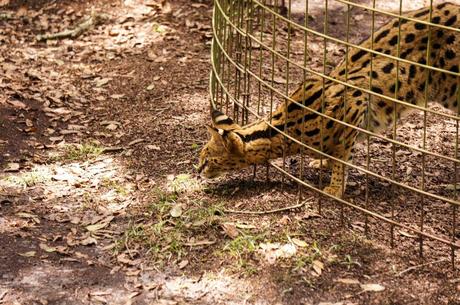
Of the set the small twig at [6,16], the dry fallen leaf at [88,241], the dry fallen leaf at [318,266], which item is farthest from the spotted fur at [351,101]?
the small twig at [6,16]

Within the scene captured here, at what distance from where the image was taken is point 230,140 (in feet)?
20.5

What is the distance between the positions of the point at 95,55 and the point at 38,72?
2.21 ft

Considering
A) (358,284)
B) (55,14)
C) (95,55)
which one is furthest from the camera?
(55,14)

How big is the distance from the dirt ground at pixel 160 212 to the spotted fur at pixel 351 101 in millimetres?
255

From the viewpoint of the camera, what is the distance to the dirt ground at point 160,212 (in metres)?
5.20

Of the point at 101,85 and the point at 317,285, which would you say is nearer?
the point at 317,285

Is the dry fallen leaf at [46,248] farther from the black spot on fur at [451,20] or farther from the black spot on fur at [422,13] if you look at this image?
the black spot on fur at [451,20]

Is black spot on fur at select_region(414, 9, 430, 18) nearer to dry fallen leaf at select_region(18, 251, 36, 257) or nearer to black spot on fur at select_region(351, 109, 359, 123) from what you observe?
black spot on fur at select_region(351, 109, 359, 123)

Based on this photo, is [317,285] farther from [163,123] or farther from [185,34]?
[185,34]

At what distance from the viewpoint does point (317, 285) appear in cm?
512

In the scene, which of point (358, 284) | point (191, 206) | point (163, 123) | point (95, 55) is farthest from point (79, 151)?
point (358, 284)

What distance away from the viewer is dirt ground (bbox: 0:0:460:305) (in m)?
5.20

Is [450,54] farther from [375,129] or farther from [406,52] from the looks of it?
[375,129]

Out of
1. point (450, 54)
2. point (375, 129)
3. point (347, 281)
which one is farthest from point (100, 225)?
point (450, 54)
